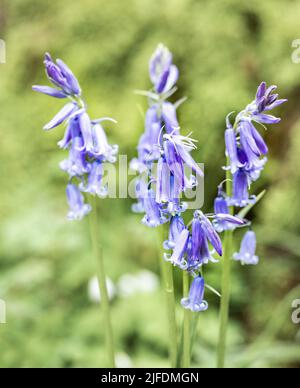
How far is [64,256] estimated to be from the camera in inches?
134

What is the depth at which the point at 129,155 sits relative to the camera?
3705 mm

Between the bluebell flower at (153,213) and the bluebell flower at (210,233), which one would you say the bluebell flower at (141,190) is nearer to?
the bluebell flower at (153,213)

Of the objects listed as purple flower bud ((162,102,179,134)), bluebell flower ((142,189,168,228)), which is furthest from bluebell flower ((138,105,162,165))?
bluebell flower ((142,189,168,228))

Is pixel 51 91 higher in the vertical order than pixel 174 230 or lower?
higher

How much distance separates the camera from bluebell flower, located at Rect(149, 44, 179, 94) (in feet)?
5.75

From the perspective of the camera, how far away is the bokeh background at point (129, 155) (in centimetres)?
297

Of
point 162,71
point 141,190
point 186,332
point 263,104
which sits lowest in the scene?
point 186,332

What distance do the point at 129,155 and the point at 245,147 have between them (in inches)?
87.3

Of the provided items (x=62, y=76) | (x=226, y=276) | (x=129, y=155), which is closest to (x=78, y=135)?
(x=62, y=76)

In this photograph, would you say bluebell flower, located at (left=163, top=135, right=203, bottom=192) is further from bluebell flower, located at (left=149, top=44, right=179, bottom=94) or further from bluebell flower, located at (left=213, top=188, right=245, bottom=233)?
bluebell flower, located at (left=149, top=44, right=179, bottom=94)

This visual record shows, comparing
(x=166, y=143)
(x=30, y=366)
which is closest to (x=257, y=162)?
(x=166, y=143)

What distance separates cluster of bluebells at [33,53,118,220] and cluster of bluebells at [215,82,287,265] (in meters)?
0.37

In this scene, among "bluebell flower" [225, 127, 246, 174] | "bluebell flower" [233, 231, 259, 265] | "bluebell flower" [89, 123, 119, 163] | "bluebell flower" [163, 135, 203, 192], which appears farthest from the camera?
"bluebell flower" [233, 231, 259, 265]

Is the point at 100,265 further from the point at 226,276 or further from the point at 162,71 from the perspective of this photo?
the point at 162,71
